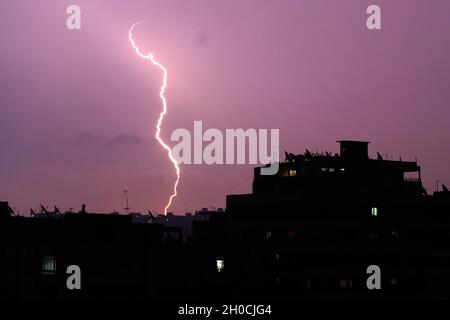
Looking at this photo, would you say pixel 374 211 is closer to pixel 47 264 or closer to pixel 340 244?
pixel 340 244

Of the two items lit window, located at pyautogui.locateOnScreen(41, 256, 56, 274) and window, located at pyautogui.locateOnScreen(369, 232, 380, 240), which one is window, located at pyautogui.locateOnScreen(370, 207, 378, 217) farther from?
lit window, located at pyautogui.locateOnScreen(41, 256, 56, 274)

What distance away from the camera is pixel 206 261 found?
106562 mm

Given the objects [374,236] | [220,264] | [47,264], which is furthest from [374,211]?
[47,264]

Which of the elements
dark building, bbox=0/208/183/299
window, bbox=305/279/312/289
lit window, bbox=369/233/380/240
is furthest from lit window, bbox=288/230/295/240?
dark building, bbox=0/208/183/299

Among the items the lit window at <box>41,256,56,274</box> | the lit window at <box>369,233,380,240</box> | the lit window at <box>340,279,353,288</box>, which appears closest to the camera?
the lit window at <box>41,256,56,274</box>

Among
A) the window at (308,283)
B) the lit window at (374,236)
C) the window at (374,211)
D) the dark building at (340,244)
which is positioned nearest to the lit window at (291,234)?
the dark building at (340,244)

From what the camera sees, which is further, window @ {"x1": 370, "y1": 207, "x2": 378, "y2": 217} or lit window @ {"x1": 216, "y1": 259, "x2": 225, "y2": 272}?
lit window @ {"x1": 216, "y1": 259, "x2": 225, "y2": 272}

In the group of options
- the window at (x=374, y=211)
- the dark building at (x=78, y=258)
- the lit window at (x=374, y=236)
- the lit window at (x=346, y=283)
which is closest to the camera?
the dark building at (x=78, y=258)

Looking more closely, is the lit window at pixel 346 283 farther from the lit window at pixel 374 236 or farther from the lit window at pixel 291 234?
the lit window at pixel 291 234

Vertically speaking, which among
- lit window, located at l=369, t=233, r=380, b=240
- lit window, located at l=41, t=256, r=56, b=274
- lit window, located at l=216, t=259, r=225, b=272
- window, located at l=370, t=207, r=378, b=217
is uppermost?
window, located at l=370, t=207, r=378, b=217

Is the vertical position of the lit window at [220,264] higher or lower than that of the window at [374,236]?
lower
